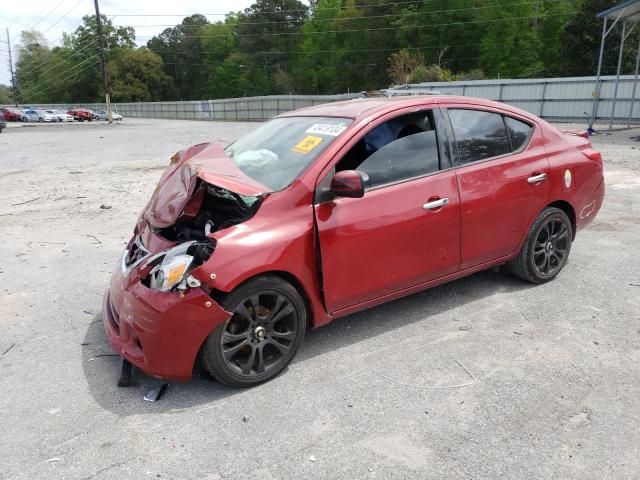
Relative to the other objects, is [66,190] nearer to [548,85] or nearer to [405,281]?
[405,281]

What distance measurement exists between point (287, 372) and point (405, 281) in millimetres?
1077

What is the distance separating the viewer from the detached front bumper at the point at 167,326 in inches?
116

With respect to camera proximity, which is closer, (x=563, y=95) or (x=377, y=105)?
(x=377, y=105)

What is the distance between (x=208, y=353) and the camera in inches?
120

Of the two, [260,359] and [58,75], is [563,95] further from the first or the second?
[58,75]

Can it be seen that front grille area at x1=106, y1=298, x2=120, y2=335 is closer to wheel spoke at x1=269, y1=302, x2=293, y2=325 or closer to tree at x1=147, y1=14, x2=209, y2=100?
wheel spoke at x1=269, y1=302, x2=293, y2=325

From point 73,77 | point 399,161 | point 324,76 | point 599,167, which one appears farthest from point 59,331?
point 73,77

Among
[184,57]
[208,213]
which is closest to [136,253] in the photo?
[208,213]

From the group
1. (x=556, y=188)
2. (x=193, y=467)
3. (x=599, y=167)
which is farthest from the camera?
(x=599, y=167)

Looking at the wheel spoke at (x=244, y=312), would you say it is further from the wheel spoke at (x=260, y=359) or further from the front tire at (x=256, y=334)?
the wheel spoke at (x=260, y=359)

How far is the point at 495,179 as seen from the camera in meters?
4.11

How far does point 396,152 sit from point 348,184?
0.68 m

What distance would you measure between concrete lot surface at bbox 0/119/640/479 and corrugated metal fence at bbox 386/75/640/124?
20343 mm

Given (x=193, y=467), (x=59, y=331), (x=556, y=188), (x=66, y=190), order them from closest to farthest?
(x=193, y=467) → (x=59, y=331) → (x=556, y=188) → (x=66, y=190)
